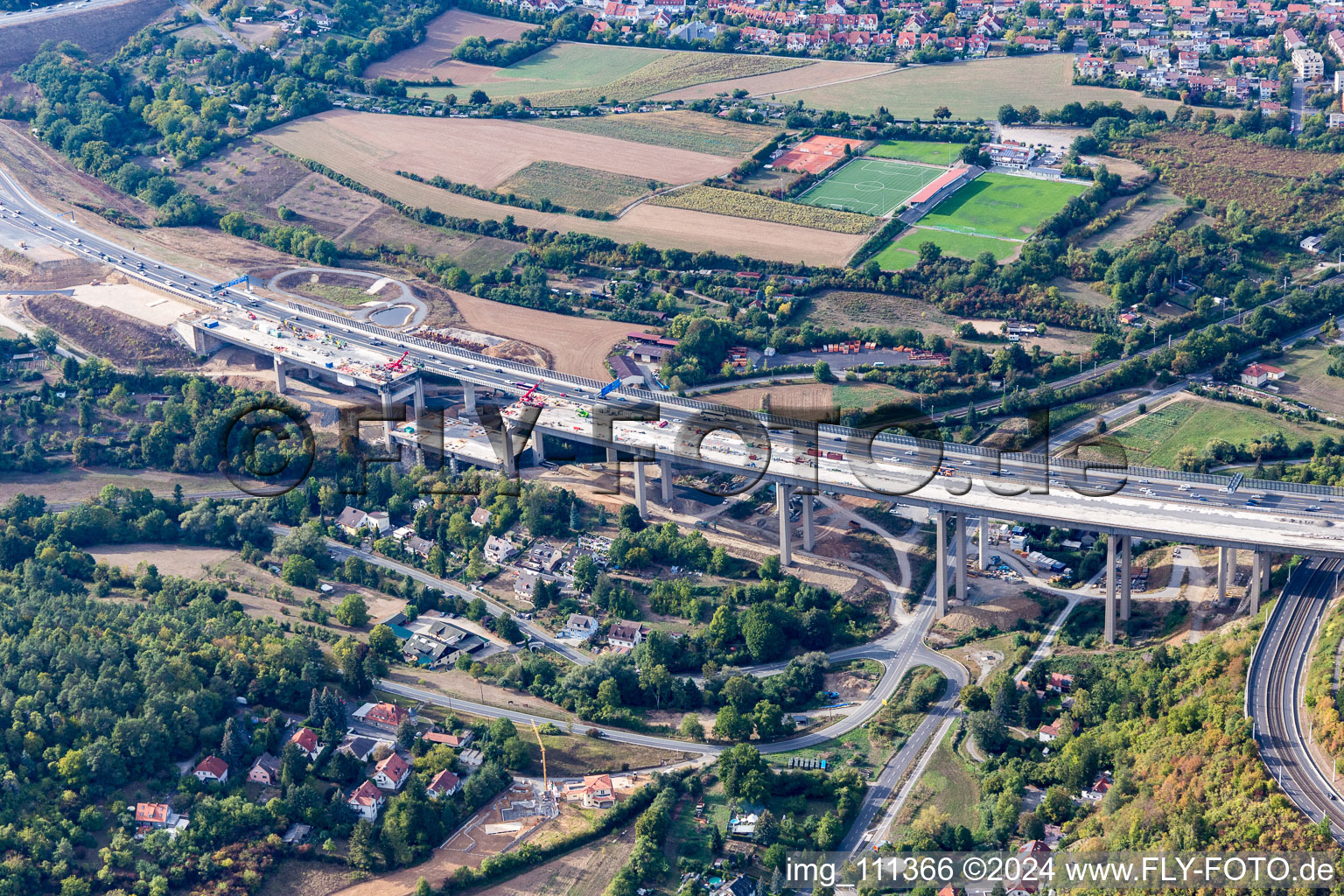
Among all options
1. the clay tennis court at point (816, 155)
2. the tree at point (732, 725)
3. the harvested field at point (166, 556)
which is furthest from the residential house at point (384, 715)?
the clay tennis court at point (816, 155)

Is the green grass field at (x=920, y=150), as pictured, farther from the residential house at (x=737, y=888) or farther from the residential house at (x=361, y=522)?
the residential house at (x=737, y=888)

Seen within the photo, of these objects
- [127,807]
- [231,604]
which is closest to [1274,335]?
[231,604]

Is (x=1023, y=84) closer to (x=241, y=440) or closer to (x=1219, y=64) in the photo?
(x=1219, y=64)

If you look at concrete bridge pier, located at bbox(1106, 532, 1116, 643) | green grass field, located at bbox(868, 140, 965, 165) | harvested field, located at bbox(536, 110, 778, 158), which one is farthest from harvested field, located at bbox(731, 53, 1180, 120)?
concrete bridge pier, located at bbox(1106, 532, 1116, 643)

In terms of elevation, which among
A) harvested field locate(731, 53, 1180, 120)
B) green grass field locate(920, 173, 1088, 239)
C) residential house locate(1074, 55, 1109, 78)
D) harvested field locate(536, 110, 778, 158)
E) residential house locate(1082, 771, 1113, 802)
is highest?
residential house locate(1074, 55, 1109, 78)

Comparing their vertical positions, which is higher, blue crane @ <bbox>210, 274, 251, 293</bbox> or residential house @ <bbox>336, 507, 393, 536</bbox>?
blue crane @ <bbox>210, 274, 251, 293</bbox>

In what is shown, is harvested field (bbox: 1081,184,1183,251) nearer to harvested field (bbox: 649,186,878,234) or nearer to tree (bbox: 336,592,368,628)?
harvested field (bbox: 649,186,878,234)
